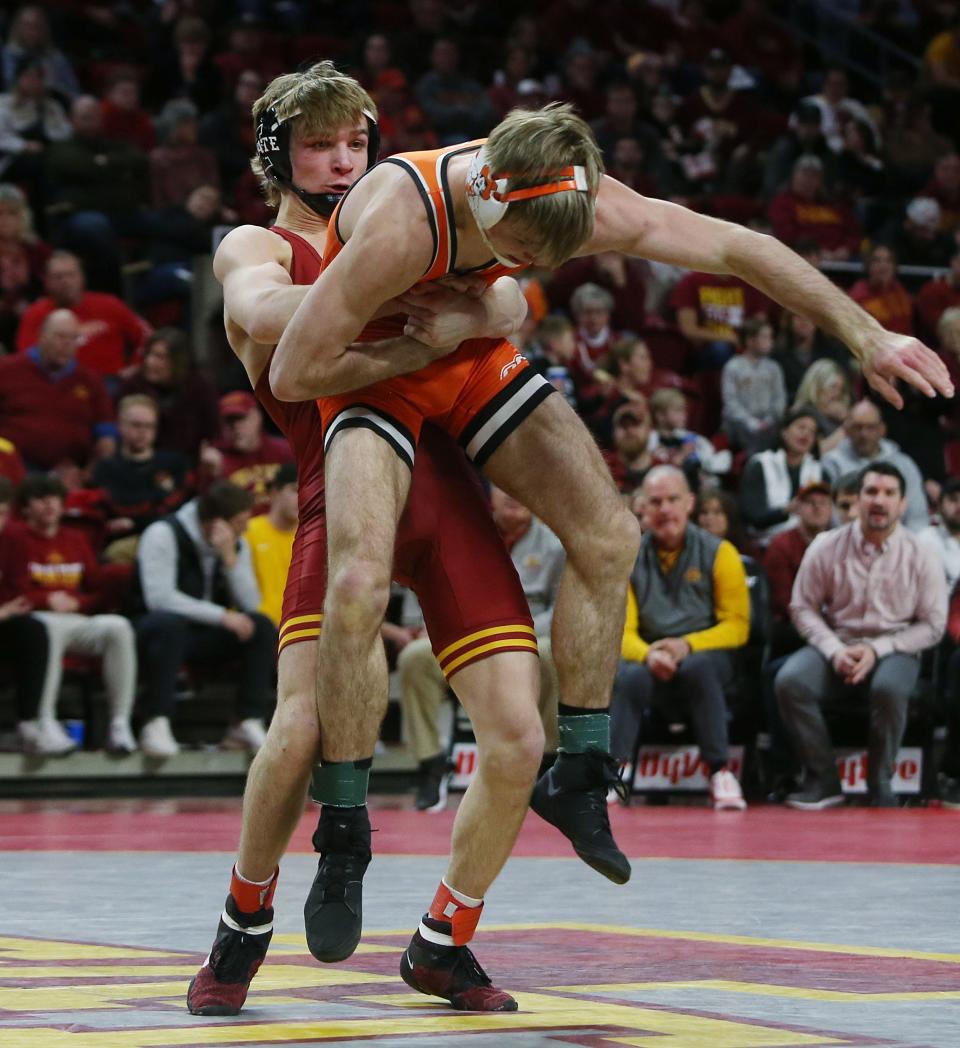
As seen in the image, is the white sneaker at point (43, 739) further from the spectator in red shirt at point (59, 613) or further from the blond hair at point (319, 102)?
the blond hair at point (319, 102)

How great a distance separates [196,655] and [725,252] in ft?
18.5

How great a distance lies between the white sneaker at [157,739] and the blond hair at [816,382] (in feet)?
13.3

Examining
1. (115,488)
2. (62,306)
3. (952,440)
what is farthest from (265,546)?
(952,440)

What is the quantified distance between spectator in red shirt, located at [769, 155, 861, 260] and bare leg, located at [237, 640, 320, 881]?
10077 millimetres

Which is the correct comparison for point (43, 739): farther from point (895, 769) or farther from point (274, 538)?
point (895, 769)

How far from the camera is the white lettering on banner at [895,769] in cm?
876

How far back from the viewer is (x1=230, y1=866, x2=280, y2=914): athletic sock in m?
3.55

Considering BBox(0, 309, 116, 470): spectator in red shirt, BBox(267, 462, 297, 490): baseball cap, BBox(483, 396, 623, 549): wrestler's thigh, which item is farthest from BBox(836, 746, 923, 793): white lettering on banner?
BBox(483, 396, 623, 549): wrestler's thigh

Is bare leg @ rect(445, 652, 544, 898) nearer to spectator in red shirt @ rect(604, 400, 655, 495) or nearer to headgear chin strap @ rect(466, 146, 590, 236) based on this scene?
headgear chin strap @ rect(466, 146, 590, 236)

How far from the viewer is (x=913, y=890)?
5.16 m

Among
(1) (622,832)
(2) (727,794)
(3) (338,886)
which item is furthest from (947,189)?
(3) (338,886)

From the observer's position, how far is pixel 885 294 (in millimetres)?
12273

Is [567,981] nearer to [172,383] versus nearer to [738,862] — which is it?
[738,862]

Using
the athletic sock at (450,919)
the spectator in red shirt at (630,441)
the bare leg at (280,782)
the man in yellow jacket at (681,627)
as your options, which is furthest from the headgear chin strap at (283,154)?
the spectator in red shirt at (630,441)
